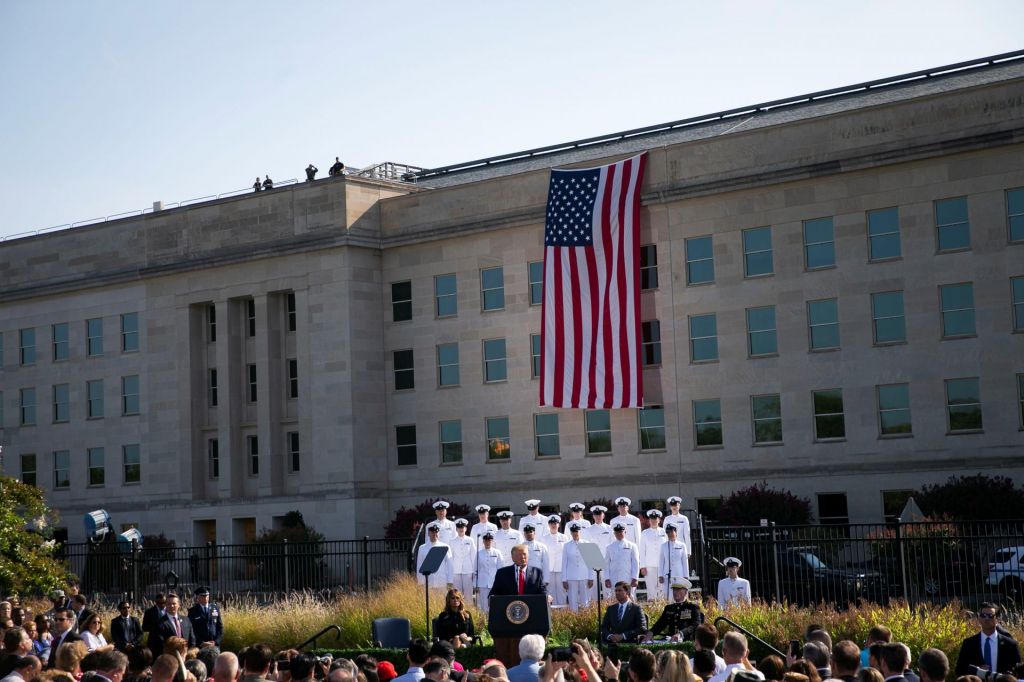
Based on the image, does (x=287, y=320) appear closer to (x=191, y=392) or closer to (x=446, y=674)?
(x=191, y=392)

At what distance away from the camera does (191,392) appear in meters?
58.0

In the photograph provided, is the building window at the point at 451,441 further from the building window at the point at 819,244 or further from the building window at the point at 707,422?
the building window at the point at 819,244

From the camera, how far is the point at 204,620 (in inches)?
945

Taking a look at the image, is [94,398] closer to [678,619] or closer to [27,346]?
[27,346]

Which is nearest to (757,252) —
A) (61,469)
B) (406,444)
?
(406,444)

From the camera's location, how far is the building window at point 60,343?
6231cm

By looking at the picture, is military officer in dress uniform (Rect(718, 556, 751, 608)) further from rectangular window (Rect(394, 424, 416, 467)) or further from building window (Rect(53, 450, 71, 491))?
building window (Rect(53, 450, 71, 491))

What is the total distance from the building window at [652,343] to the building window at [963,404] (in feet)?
31.2

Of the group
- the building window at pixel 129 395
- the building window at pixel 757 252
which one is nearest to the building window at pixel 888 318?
the building window at pixel 757 252

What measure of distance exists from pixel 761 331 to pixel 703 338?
6.56 ft

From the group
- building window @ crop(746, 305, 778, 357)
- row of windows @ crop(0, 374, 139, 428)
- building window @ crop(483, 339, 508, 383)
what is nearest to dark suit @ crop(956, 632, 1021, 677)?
building window @ crop(746, 305, 778, 357)

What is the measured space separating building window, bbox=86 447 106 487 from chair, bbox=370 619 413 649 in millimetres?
40144

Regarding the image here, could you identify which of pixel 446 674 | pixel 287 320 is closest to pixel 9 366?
pixel 287 320

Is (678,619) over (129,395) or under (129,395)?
under
